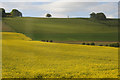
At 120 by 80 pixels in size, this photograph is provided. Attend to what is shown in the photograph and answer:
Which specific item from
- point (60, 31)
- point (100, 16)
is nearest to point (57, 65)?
point (60, 31)

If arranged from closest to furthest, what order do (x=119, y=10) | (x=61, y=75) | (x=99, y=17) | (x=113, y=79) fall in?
(x=113, y=79)
(x=61, y=75)
(x=119, y=10)
(x=99, y=17)

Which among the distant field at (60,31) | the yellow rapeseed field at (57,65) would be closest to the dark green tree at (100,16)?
the distant field at (60,31)

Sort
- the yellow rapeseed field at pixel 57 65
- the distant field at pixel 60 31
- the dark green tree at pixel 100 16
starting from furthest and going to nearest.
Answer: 1. the dark green tree at pixel 100 16
2. the distant field at pixel 60 31
3. the yellow rapeseed field at pixel 57 65

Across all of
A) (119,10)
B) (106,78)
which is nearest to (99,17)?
(119,10)

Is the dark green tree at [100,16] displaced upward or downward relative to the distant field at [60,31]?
upward

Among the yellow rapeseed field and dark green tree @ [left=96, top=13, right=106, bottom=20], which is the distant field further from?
the yellow rapeseed field

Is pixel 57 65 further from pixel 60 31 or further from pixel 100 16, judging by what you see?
pixel 100 16

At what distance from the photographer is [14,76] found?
9688 mm

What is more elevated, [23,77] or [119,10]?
[119,10]

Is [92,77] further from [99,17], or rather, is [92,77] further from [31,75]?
[99,17]

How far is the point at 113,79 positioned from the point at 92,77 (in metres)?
1.15

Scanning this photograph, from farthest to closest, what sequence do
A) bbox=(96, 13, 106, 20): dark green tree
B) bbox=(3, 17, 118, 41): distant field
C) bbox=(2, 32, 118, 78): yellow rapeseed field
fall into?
bbox=(96, 13, 106, 20): dark green tree < bbox=(3, 17, 118, 41): distant field < bbox=(2, 32, 118, 78): yellow rapeseed field

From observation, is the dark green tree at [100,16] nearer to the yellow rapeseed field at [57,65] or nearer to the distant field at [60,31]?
the distant field at [60,31]

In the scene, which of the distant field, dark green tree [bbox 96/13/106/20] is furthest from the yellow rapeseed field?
dark green tree [bbox 96/13/106/20]
